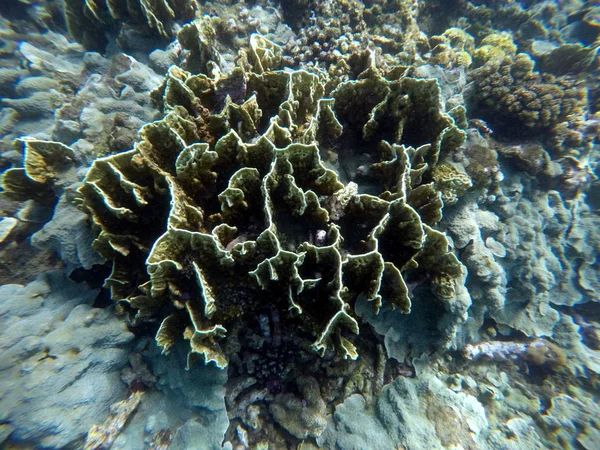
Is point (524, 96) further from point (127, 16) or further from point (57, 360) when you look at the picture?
A: point (57, 360)

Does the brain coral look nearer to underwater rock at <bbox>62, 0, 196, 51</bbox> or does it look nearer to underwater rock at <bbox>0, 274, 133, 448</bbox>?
underwater rock at <bbox>0, 274, 133, 448</bbox>

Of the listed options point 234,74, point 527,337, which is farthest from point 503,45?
point 234,74

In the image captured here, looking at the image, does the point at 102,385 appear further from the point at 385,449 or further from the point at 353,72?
the point at 353,72

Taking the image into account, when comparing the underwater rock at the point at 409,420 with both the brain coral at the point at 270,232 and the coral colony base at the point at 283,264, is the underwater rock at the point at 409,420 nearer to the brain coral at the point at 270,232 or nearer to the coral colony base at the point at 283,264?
the coral colony base at the point at 283,264

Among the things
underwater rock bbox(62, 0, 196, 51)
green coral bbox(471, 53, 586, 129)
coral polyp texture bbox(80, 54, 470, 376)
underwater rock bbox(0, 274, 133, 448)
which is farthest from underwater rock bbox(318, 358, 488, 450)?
underwater rock bbox(62, 0, 196, 51)

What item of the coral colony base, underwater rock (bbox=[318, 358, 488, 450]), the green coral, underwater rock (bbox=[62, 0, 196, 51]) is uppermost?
underwater rock (bbox=[62, 0, 196, 51])

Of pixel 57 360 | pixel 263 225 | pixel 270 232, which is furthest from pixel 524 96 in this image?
pixel 57 360

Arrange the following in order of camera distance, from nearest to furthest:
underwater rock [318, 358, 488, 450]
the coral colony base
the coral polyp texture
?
the coral polyp texture, the coral colony base, underwater rock [318, 358, 488, 450]
